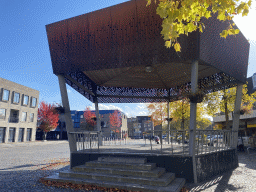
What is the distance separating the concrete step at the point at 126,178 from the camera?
563cm

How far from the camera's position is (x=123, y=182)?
597 centimetres

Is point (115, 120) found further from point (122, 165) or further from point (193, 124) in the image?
point (193, 124)

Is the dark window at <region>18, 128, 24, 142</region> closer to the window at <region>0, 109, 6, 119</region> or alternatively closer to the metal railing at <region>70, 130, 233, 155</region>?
the window at <region>0, 109, 6, 119</region>

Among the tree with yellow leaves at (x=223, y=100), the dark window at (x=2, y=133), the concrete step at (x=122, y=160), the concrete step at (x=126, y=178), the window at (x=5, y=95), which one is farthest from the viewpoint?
the window at (x=5, y=95)

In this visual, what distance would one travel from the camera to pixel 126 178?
6012mm

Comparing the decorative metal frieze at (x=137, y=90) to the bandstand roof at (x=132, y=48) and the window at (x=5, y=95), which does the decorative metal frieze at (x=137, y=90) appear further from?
the window at (x=5, y=95)

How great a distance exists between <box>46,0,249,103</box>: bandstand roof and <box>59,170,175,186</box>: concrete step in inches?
161

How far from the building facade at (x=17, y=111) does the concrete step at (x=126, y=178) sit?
105 ft

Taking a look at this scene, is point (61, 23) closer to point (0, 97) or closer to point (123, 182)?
point (123, 182)

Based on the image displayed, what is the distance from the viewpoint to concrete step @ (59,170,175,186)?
5.63 metres

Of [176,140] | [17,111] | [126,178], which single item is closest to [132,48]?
[126,178]

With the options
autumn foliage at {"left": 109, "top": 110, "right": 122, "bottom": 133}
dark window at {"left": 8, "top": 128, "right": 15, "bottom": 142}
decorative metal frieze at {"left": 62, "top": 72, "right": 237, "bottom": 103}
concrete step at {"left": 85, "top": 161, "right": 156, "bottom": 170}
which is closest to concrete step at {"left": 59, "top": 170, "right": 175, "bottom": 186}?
concrete step at {"left": 85, "top": 161, "right": 156, "bottom": 170}

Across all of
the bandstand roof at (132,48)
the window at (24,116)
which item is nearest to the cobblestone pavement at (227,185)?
the bandstand roof at (132,48)

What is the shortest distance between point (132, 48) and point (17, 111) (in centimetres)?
3664
